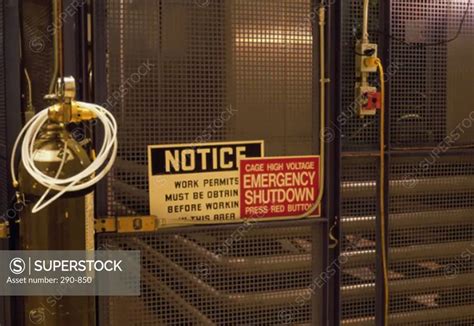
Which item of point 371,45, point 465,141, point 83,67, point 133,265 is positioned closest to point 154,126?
point 83,67

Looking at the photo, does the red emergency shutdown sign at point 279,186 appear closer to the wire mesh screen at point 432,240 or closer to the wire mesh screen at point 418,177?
the wire mesh screen at point 418,177

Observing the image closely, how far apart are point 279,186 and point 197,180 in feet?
1.42

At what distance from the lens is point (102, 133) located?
2.77 metres

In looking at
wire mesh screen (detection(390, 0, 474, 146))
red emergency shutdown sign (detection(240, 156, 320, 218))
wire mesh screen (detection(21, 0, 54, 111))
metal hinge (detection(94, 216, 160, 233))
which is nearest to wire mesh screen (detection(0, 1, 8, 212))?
wire mesh screen (detection(21, 0, 54, 111))

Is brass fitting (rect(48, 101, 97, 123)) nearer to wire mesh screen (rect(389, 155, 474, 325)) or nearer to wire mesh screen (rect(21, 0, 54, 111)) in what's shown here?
wire mesh screen (rect(21, 0, 54, 111))

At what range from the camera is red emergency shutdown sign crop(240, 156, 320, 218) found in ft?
9.89

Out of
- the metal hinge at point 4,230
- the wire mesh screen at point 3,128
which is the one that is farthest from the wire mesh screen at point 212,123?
the wire mesh screen at point 3,128

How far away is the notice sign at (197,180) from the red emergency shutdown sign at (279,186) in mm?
48

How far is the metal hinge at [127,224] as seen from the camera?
274cm

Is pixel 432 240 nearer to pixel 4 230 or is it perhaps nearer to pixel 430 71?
pixel 430 71

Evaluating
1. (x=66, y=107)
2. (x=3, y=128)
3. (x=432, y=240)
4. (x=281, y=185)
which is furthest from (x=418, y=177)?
(x=3, y=128)

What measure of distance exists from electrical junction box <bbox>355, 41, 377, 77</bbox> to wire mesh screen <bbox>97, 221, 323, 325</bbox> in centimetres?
85

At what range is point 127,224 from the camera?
2781 mm

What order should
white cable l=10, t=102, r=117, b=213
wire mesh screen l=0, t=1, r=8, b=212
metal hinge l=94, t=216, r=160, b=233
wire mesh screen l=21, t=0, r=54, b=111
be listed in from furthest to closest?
1. wire mesh screen l=0, t=1, r=8, b=212
2. wire mesh screen l=21, t=0, r=54, b=111
3. metal hinge l=94, t=216, r=160, b=233
4. white cable l=10, t=102, r=117, b=213
